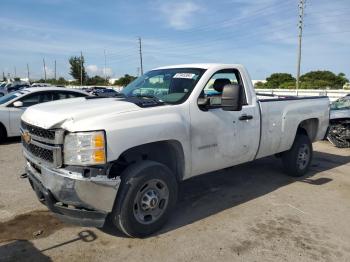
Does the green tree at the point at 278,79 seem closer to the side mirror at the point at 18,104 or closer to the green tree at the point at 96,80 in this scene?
the green tree at the point at 96,80

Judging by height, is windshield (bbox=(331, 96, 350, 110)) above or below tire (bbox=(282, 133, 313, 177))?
above

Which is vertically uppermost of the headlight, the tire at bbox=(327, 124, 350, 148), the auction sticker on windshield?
the auction sticker on windshield

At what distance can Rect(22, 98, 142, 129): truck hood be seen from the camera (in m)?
3.66

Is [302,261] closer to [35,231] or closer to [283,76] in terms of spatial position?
[35,231]

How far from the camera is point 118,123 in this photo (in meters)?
3.69

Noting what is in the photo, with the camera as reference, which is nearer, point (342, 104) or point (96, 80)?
point (342, 104)

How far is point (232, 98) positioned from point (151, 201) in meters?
1.57

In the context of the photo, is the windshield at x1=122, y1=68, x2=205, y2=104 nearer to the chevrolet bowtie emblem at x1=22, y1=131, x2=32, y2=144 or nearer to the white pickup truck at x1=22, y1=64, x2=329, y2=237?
the white pickup truck at x1=22, y1=64, x2=329, y2=237

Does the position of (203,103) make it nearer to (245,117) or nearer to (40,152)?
(245,117)

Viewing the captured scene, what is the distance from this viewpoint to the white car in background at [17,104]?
32.2 feet

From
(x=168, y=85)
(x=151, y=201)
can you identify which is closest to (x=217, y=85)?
(x=168, y=85)

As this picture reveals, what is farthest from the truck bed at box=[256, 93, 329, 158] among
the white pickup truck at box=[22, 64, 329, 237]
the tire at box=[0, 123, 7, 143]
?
the tire at box=[0, 123, 7, 143]

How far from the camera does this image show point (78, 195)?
3.58 m

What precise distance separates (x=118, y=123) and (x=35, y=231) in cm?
172
